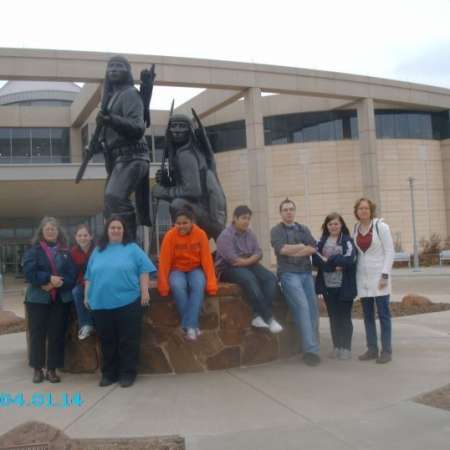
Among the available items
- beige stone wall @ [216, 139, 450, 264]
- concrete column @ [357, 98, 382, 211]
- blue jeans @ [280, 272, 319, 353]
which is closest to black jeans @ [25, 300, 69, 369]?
blue jeans @ [280, 272, 319, 353]

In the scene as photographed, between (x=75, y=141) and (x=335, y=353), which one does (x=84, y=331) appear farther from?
(x=75, y=141)

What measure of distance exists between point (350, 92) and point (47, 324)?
24077 millimetres

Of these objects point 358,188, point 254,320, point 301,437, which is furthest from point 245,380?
point 358,188

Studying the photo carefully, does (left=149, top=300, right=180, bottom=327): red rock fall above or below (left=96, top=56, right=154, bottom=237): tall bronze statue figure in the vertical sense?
below

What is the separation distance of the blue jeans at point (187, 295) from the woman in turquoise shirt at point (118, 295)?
32 cm

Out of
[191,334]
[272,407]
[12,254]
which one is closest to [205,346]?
[191,334]

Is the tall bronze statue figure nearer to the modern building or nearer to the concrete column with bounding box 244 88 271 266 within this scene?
the concrete column with bounding box 244 88 271 266

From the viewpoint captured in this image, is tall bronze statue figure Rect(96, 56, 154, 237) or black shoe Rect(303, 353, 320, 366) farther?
tall bronze statue figure Rect(96, 56, 154, 237)

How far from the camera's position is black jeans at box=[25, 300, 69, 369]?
208 inches

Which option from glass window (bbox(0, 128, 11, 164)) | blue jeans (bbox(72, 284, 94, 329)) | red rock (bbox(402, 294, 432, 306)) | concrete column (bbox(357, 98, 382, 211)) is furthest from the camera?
glass window (bbox(0, 128, 11, 164))

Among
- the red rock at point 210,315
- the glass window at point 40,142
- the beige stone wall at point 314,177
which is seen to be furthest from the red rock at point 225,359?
the glass window at point 40,142

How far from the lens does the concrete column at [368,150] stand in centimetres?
2770

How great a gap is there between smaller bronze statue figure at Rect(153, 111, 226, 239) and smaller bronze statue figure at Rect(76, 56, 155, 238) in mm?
371

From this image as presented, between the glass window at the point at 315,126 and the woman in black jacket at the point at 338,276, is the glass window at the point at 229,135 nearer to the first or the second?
the glass window at the point at 315,126
